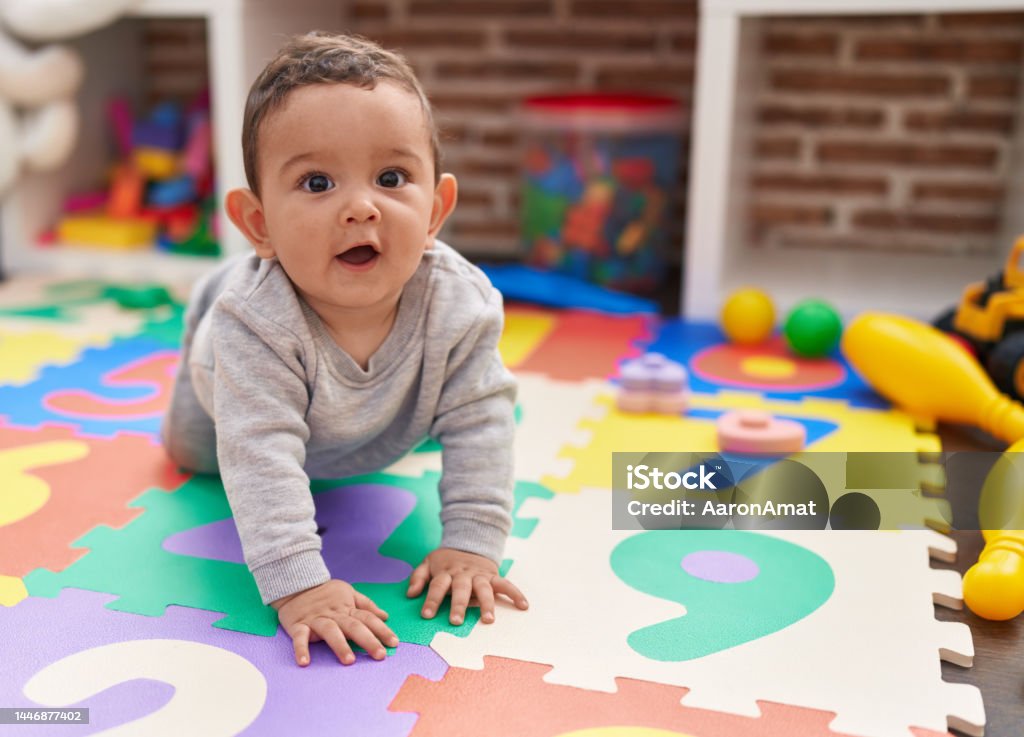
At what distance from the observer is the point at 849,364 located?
1.35 metres

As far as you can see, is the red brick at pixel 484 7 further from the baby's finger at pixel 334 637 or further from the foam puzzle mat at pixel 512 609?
the baby's finger at pixel 334 637

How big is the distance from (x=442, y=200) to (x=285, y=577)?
32 cm

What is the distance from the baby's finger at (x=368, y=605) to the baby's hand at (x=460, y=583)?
0.03 metres

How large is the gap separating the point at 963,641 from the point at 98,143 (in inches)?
70.5

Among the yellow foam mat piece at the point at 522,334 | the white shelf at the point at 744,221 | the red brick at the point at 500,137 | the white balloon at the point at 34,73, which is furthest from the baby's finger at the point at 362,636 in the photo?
the red brick at the point at 500,137

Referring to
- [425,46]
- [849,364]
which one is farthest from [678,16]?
[849,364]

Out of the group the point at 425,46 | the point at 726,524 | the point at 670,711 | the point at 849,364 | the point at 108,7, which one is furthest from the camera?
the point at 425,46

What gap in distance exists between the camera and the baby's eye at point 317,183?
726 mm

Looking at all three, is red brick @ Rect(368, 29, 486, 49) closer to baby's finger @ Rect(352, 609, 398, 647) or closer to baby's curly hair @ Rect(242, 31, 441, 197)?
baby's curly hair @ Rect(242, 31, 441, 197)

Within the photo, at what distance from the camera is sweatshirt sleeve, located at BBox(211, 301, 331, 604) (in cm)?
72

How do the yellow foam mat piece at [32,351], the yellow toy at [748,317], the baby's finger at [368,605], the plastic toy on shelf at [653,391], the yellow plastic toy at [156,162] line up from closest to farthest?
the baby's finger at [368,605] → the plastic toy on shelf at [653,391] → the yellow foam mat piece at [32,351] → the yellow toy at [748,317] → the yellow plastic toy at [156,162]

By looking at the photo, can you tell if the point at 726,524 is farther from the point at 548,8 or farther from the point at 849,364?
the point at 548,8

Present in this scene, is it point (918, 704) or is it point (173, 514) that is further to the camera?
point (173, 514)

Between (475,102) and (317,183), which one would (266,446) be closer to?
(317,183)
